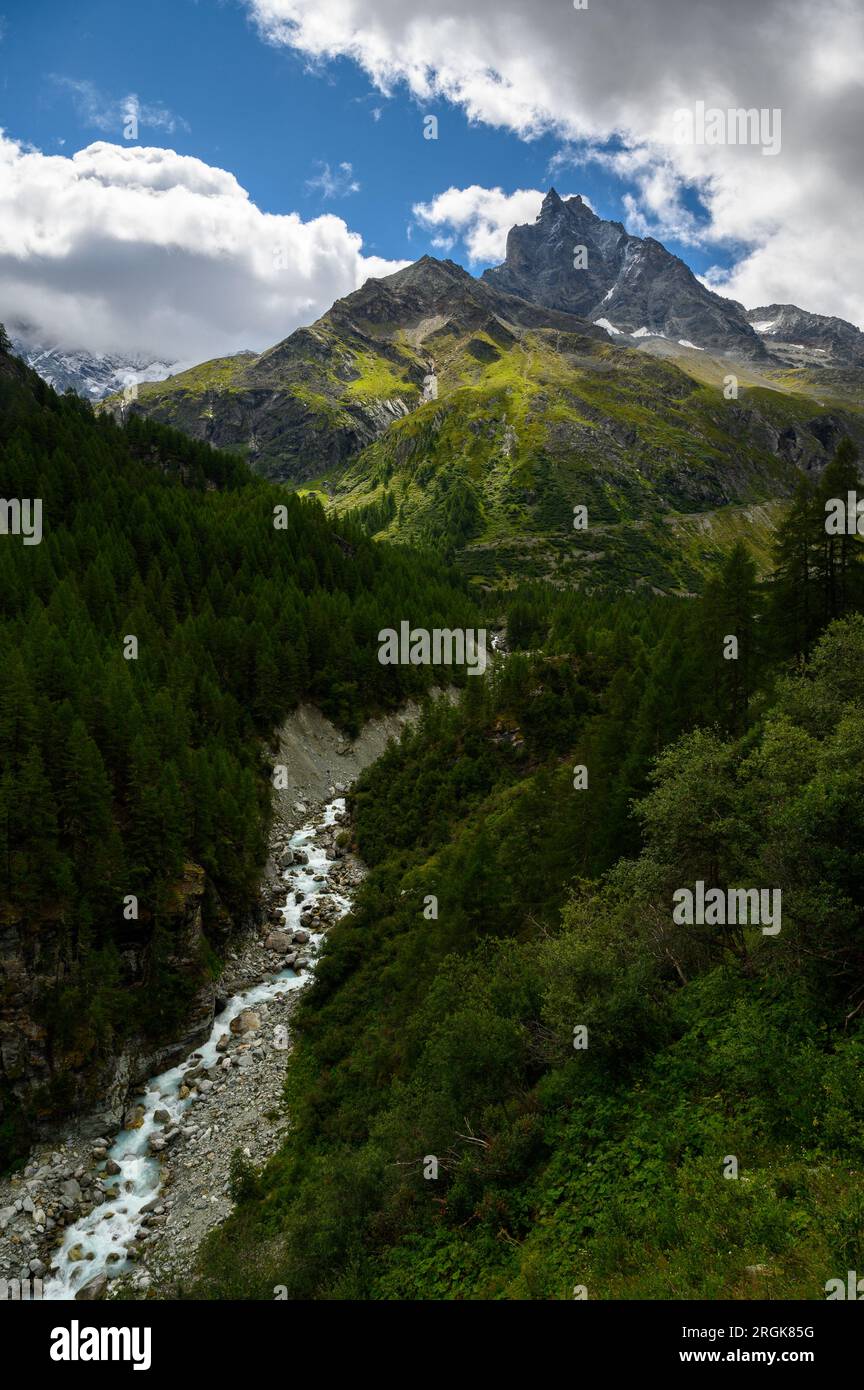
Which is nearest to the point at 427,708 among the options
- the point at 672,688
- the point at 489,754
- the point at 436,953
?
the point at 489,754

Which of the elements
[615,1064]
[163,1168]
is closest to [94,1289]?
[163,1168]

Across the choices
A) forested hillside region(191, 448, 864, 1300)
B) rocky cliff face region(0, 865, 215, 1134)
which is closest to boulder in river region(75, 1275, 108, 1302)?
forested hillside region(191, 448, 864, 1300)

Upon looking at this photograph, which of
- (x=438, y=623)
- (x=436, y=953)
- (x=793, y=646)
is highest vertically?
(x=438, y=623)

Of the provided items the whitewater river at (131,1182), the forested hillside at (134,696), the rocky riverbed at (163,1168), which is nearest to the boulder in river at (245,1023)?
the rocky riverbed at (163,1168)

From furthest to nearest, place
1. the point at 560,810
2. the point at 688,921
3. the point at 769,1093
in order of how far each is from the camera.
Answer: the point at 560,810, the point at 688,921, the point at 769,1093

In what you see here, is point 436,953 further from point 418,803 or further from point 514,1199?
point 418,803

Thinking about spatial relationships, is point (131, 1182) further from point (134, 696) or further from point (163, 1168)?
point (134, 696)
